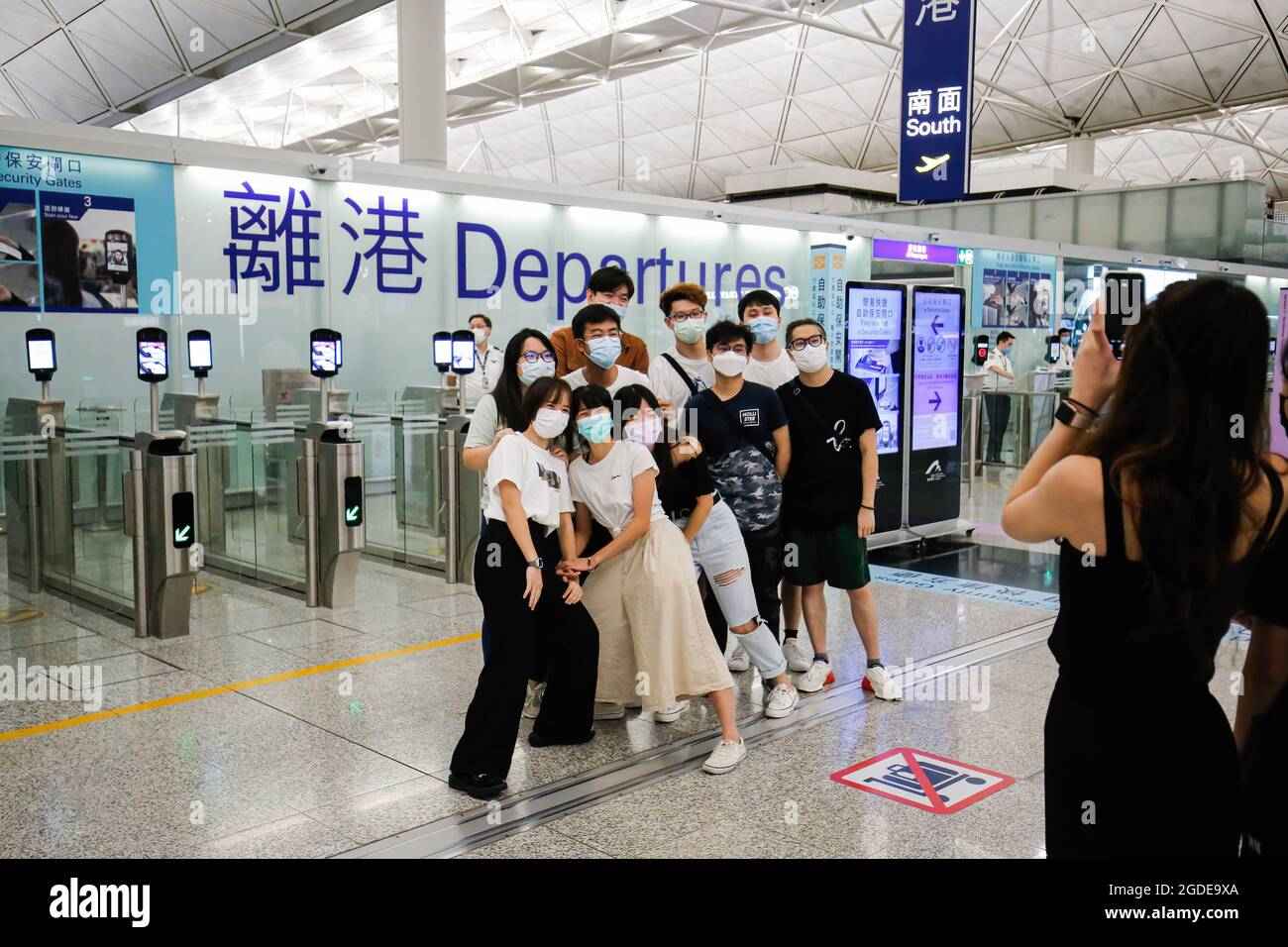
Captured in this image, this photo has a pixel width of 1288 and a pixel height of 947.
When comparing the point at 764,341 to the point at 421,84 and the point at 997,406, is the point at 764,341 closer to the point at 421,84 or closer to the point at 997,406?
the point at 421,84

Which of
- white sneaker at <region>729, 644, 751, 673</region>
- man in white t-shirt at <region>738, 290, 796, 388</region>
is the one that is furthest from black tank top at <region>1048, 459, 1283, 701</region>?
white sneaker at <region>729, 644, 751, 673</region>

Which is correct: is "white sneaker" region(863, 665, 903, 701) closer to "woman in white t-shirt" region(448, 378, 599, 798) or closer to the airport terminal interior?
the airport terminal interior

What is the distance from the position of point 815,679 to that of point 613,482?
173 cm

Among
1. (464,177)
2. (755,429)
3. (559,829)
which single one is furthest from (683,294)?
(464,177)

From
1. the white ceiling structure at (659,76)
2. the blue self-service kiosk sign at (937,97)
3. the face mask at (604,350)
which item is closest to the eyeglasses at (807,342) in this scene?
the face mask at (604,350)

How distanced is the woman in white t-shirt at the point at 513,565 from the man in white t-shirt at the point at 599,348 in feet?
1.55

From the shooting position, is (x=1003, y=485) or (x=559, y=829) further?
(x=1003, y=485)

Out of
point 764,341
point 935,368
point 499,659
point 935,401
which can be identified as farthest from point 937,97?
point 499,659

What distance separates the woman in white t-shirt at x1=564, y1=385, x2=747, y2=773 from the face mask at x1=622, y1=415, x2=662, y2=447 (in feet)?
0.26

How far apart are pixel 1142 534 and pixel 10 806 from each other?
4.02 meters

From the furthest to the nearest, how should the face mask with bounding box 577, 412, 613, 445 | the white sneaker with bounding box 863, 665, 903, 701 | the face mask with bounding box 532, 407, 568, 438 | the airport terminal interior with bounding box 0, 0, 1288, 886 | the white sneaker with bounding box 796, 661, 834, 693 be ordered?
the white sneaker with bounding box 796, 661, 834, 693, the white sneaker with bounding box 863, 665, 903, 701, the face mask with bounding box 577, 412, 613, 445, the face mask with bounding box 532, 407, 568, 438, the airport terminal interior with bounding box 0, 0, 1288, 886

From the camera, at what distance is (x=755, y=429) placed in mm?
5324

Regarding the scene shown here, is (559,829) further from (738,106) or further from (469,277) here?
(738,106)

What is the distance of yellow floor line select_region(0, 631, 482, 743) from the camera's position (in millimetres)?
5117
